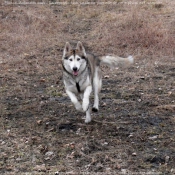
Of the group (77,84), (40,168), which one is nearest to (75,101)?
(77,84)

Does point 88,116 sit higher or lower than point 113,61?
lower

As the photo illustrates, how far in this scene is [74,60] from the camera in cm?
602

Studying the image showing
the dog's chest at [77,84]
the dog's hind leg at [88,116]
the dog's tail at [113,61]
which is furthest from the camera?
the dog's tail at [113,61]

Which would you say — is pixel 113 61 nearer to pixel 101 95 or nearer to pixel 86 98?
pixel 101 95

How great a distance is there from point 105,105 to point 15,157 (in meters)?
2.36

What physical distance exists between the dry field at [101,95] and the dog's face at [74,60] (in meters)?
0.81

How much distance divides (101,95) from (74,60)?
1750 millimetres

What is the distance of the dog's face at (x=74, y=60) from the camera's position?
5965mm

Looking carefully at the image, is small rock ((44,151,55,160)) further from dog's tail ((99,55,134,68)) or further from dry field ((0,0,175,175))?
dog's tail ((99,55,134,68))

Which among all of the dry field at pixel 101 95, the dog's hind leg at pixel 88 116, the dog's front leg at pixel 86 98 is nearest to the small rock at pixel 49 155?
the dry field at pixel 101 95

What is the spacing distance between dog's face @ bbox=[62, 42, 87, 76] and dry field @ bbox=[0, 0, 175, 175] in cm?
81

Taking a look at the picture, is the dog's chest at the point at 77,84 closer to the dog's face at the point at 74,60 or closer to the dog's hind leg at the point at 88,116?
the dog's face at the point at 74,60

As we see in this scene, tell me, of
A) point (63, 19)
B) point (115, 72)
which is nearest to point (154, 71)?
point (115, 72)

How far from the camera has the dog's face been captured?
596 centimetres
